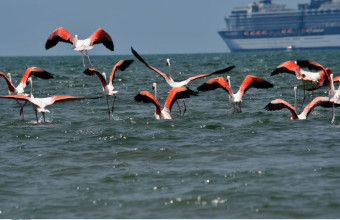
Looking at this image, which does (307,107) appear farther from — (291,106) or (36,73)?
(36,73)

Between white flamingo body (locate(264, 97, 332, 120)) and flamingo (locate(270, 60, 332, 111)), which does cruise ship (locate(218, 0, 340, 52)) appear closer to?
flamingo (locate(270, 60, 332, 111))

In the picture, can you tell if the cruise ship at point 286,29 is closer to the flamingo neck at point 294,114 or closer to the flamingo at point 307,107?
the flamingo neck at point 294,114

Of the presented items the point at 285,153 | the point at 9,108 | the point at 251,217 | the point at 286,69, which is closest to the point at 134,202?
the point at 251,217

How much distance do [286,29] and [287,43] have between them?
4534mm

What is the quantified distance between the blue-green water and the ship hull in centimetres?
15884

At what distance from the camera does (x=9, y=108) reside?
18.6 meters

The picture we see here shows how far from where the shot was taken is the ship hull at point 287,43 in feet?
559

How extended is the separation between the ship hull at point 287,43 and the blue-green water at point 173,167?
159 m

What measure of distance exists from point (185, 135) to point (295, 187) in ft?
14.7

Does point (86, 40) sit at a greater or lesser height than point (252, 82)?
greater

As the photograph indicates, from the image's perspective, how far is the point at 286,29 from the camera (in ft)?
577

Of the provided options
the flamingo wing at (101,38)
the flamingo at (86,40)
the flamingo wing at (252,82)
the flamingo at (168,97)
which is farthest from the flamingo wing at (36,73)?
the flamingo wing at (252,82)

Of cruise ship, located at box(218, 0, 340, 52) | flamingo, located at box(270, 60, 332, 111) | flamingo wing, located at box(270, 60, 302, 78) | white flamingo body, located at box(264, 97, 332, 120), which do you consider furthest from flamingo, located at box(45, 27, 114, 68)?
cruise ship, located at box(218, 0, 340, 52)

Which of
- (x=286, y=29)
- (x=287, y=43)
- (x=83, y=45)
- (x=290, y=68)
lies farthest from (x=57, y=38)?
(x=286, y=29)
